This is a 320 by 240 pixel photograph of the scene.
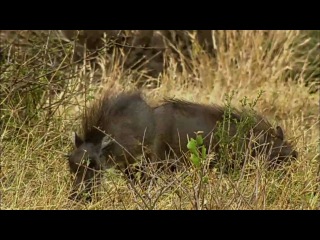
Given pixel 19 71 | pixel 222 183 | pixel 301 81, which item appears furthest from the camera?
pixel 301 81

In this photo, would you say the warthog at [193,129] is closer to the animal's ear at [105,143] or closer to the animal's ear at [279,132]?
the animal's ear at [279,132]

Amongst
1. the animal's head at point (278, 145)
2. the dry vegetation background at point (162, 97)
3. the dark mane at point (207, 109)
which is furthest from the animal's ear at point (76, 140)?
the animal's head at point (278, 145)

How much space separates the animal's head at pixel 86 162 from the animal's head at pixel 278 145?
1246mm

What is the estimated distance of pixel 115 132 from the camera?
638 cm

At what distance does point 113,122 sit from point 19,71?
994 millimetres

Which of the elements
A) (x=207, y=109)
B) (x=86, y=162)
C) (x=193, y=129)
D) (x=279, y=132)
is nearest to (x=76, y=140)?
(x=86, y=162)

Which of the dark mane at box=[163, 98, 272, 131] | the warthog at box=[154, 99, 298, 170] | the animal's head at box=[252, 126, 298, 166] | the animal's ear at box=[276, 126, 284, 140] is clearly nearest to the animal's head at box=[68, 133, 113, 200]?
the warthog at box=[154, 99, 298, 170]

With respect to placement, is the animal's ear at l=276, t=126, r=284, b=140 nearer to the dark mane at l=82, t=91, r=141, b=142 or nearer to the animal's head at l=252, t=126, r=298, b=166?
the animal's head at l=252, t=126, r=298, b=166

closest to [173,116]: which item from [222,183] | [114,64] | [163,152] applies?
[163,152]

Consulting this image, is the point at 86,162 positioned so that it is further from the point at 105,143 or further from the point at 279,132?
the point at 279,132

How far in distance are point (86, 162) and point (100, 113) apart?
→ 59 cm
